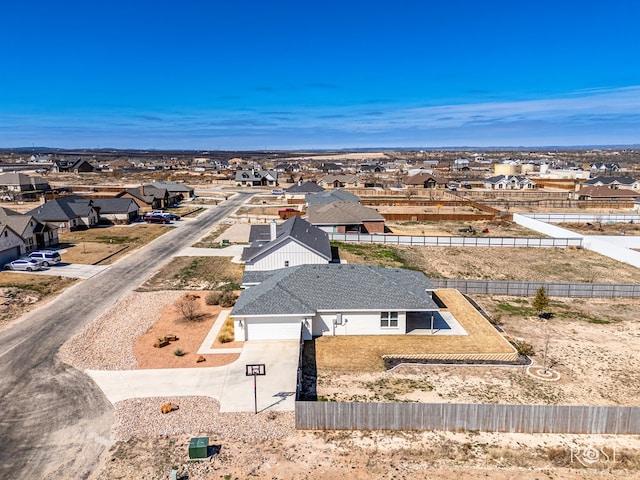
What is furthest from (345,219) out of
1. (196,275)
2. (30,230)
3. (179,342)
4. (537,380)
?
(537,380)

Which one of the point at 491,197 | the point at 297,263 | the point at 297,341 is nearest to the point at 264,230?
the point at 297,263

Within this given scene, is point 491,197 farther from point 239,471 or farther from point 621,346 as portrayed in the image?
point 239,471

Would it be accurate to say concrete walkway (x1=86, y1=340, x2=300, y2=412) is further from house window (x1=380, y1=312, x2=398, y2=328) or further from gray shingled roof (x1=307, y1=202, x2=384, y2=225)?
gray shingled roof (x1=307, y1=202, x2=384, y2=225)

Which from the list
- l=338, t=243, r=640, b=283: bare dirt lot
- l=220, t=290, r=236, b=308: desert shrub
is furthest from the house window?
l=338, t=243, r=640, b=283: bare dirt lot

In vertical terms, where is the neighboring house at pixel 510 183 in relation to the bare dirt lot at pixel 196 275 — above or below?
above

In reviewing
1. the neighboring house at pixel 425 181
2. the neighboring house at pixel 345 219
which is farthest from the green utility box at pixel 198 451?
the neighboring house at pixel 425 181

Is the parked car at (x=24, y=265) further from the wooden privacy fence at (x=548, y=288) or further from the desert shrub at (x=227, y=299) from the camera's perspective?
the wooden privacy fence at (x=548, y=288)
